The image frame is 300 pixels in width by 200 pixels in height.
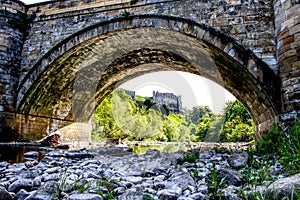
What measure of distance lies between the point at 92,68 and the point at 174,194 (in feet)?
25.7

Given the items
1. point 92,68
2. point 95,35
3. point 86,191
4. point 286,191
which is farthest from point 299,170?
point 92,68

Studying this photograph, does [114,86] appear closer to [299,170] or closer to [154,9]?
[154,9]

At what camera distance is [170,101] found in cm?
6450

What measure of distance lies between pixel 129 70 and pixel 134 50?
2018mm

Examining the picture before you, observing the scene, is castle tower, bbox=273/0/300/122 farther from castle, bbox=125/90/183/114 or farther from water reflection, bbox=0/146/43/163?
castle, bbox=125/90/183/114

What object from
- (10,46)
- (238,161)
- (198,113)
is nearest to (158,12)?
(238,161)

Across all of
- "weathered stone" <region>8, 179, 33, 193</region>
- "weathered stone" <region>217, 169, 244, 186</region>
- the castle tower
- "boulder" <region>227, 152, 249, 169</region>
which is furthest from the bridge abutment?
the castle tower

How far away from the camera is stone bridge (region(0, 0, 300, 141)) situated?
5.00m

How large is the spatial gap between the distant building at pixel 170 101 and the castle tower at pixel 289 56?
1991 inches

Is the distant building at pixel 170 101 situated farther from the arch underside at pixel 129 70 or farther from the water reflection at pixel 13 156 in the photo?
the water reflection at pixel 13 156

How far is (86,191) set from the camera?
2.04 m

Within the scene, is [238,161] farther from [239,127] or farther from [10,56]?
[239,127]

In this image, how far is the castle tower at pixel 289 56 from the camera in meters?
4.45

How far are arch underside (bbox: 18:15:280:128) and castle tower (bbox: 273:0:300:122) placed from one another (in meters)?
0.26
